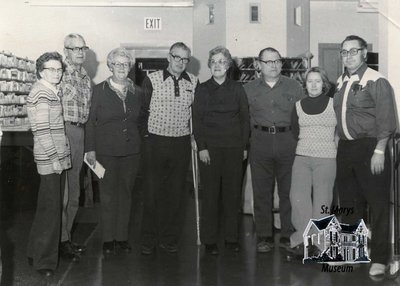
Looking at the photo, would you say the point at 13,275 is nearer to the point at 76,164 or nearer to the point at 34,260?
the point at 34,260

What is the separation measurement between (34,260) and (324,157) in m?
2.10

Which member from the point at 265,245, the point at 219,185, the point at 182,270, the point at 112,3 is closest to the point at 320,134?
the point at 219,185

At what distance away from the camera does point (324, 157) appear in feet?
11.6

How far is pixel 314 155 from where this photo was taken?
140 inches

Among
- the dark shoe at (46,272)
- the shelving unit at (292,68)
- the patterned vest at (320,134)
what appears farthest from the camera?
the shelving unit at (292,68)

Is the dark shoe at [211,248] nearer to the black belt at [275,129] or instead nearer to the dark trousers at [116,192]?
the dark trousers at [116,192]

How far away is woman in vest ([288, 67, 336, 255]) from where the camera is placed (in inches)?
140

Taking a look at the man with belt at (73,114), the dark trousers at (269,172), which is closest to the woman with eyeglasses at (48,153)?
the man with belt at (73,114)

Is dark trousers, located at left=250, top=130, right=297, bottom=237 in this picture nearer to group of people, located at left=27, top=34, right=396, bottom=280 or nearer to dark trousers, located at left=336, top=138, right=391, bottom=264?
group of people, located at left=27, top=34, right=396, bottom=280

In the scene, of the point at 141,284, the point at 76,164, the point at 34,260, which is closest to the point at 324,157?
the point at 141,284

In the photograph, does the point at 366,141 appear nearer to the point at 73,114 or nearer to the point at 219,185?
the point at 219,185

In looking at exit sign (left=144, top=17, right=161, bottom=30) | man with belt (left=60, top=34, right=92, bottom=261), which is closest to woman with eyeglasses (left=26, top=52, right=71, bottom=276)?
man with belt (left=60, top=34, right=92, bottom=261)

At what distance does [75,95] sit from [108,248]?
1176 millimetres

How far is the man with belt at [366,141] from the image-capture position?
314 centimetres
